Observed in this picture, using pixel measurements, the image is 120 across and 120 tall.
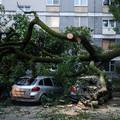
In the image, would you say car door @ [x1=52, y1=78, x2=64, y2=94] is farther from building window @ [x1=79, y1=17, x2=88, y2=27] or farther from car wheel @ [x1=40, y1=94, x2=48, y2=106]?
building window @ [x1=79, y1=17, x2=88, y2=27]

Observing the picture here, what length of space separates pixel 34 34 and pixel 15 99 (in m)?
3.74

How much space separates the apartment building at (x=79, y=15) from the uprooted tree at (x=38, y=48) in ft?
89.1

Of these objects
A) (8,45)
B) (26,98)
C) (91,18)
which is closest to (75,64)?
(8,45)

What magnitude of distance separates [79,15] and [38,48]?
31.7 m

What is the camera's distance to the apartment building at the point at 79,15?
5369 centimetres

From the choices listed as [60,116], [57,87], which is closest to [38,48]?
[57,87]

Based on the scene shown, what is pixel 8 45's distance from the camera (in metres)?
20.7

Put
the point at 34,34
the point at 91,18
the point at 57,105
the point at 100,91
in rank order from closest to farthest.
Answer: the point at 100,91 → the point at 57,105 → the point at 34,34 → the point at 91,18

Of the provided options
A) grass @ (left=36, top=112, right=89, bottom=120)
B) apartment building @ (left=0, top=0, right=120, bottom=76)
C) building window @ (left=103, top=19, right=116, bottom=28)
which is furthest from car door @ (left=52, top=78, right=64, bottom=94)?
building window @ (left=103, top=19, right=116, bottom=28)

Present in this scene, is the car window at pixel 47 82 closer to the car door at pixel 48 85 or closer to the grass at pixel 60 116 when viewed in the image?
the car door at pixel 48 85

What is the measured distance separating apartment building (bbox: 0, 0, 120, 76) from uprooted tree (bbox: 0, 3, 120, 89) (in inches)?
1069

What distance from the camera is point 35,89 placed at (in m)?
25.5

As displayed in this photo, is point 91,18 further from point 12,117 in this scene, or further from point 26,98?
point 12,117

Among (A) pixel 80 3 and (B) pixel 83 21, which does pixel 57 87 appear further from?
(A) pixel 80 3
